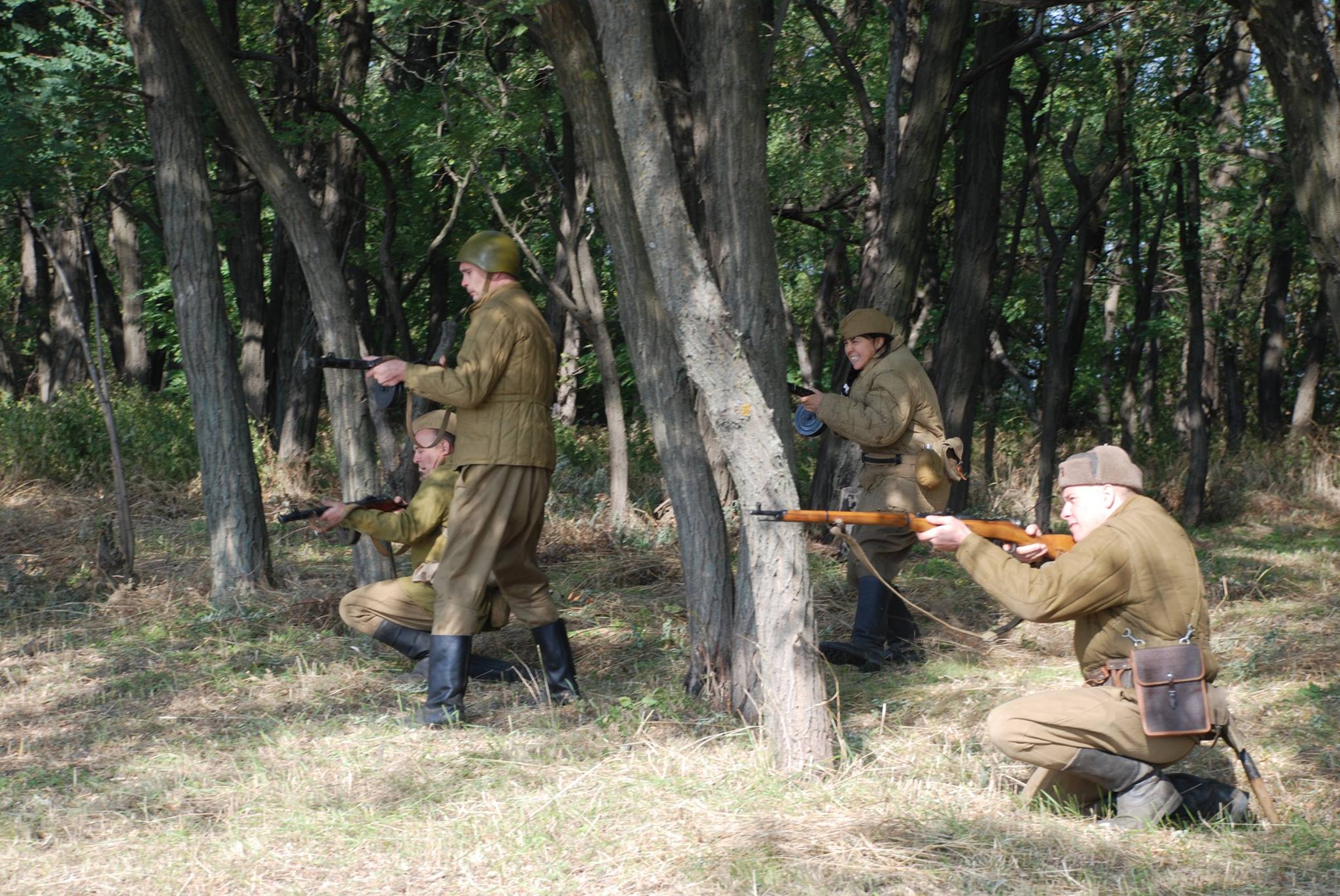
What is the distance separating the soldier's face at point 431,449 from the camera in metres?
6.50

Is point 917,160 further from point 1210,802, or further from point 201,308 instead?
point 1210,802

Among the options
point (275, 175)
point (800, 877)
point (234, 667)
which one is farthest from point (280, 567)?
point (800, 877)

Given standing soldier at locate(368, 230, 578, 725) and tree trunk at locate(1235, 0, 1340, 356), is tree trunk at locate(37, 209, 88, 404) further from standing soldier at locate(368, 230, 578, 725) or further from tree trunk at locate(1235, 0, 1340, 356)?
tree trunk at locate(1235, 0, 1340, 356)

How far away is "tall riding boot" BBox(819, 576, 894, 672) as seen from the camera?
6832 millimetres

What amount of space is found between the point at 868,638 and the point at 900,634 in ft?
1.51

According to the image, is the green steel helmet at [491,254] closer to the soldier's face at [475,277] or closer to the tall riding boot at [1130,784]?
the soldier's face at [475,277]

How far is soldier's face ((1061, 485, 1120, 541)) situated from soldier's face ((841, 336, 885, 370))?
246 cm

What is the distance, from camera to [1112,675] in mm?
4680

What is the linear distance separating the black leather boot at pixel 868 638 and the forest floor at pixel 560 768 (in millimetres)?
152

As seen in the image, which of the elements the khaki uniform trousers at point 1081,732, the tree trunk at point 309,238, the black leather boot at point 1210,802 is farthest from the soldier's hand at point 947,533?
the tree trunk at point 309,238

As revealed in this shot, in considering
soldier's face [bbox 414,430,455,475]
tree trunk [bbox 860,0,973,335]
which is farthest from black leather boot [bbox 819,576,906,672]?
tree trunk [bbox 860,0,973,335]

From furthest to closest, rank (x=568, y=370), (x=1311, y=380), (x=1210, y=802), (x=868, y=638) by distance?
1. (x=568, y=370)
2. (x=1311, y=380)
3. (x=868, y=638)
4. (x=1210, y=802)

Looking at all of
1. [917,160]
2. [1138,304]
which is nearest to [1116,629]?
[917,160]

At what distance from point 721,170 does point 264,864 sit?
3241 mm
